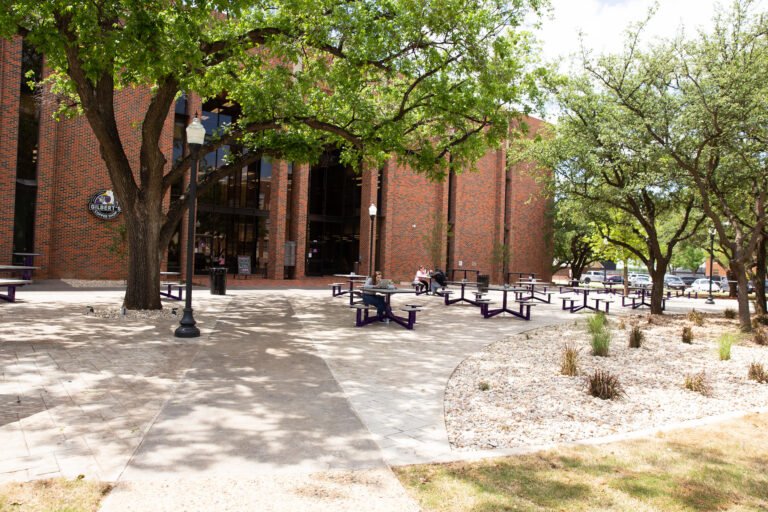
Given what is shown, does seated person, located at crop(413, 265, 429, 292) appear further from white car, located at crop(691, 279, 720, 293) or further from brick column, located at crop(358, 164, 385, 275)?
white car, located at crop(691, 279, 720, 293)

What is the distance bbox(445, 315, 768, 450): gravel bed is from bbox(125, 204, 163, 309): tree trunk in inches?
310

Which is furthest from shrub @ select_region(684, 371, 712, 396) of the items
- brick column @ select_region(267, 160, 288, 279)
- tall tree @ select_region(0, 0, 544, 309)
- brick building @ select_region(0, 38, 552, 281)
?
brick column @ select_region(267, 160, 288, 279)

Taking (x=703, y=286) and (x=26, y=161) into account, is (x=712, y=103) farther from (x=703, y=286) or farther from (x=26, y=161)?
(x=703, y=286)

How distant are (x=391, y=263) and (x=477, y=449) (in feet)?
86.0

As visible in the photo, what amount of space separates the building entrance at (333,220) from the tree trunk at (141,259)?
20.1m

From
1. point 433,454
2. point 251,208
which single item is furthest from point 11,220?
point 433,454

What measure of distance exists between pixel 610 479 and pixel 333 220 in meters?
29.4

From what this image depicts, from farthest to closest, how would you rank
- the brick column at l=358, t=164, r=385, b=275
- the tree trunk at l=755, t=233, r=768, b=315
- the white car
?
the white car, the brick column at l=358, t=164, r=385, b=275, the tree trunk at l=755, t=233, r=768, b=315

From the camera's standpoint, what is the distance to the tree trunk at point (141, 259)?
11453 millimetres

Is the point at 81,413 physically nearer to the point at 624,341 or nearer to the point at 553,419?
the point at 553,419

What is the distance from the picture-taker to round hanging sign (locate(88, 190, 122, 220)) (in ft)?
68.1

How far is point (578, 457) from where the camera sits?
3.99 meters

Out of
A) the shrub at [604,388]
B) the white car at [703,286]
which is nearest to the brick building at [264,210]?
the shrub at [604,388]

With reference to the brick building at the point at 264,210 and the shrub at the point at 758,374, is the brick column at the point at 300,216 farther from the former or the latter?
the shrub at the point at 758,374
